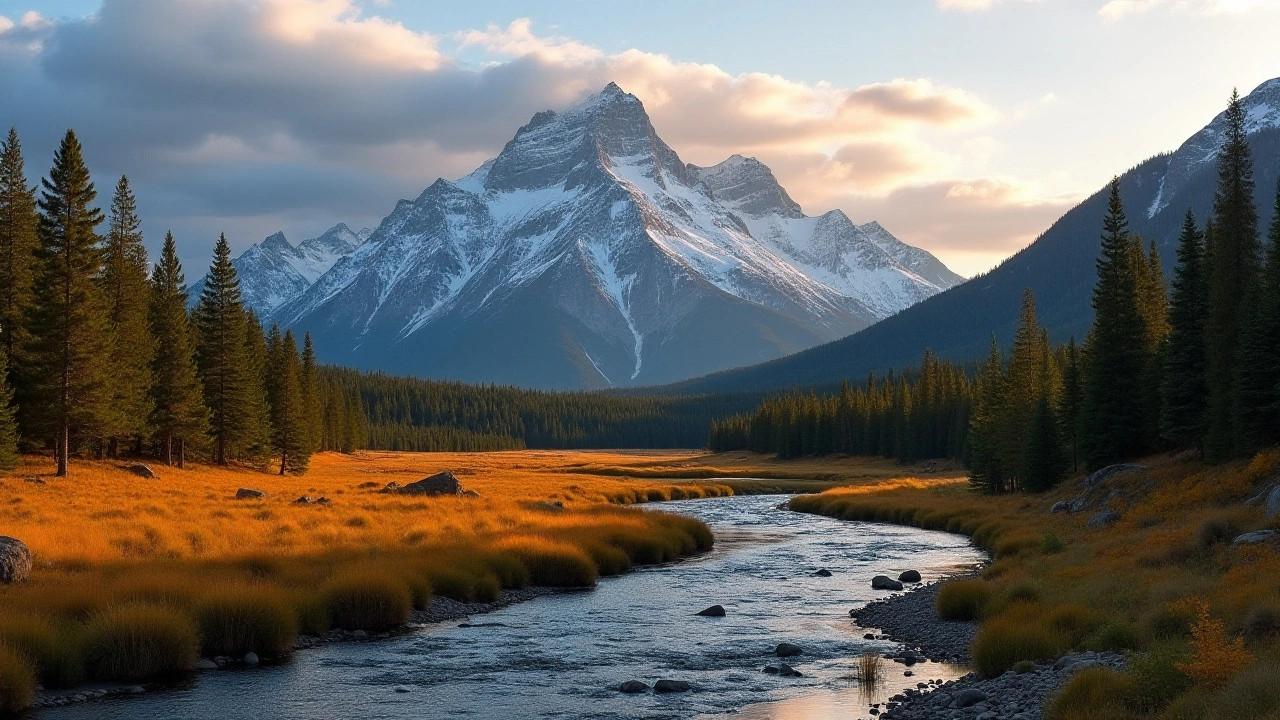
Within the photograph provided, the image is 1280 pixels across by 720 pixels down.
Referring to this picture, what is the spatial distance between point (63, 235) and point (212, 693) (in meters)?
43.3

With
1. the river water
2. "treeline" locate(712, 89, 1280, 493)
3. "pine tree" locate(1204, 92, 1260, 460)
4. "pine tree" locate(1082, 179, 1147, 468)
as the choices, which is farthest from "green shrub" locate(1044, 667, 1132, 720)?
"pine tree" locate(1082, 179, 1147, 468)

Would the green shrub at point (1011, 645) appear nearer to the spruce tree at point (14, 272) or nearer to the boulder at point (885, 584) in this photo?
the boulder at point (885, 584)

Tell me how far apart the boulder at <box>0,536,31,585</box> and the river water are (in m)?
7.14

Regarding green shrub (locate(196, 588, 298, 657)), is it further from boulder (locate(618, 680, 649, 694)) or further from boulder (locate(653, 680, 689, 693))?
boulder (locate(653, 680, 689, 693))

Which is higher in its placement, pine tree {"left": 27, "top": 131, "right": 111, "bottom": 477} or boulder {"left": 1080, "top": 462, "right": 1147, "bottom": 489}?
pine tree {"left": 27, "top": 131, "right": 111, "bottom": 477}

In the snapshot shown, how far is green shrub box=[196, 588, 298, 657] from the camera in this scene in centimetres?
2223

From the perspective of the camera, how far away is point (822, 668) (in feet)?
74.9

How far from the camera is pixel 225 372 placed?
73812mm

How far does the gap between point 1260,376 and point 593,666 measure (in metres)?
33.2

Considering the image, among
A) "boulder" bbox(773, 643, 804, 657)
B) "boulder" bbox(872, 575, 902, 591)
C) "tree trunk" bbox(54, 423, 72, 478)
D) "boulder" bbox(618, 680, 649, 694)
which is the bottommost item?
"boulder" bbox(872, 575, 902, 591)

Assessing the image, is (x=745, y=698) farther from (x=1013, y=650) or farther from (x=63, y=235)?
(x=63, y=235)

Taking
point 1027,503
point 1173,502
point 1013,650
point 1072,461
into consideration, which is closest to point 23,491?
point 1013,650

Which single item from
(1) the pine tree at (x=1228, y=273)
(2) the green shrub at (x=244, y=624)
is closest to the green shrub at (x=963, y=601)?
(2) the green shrub at (x=244, y=624)

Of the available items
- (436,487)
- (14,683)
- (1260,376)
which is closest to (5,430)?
(436,487)
